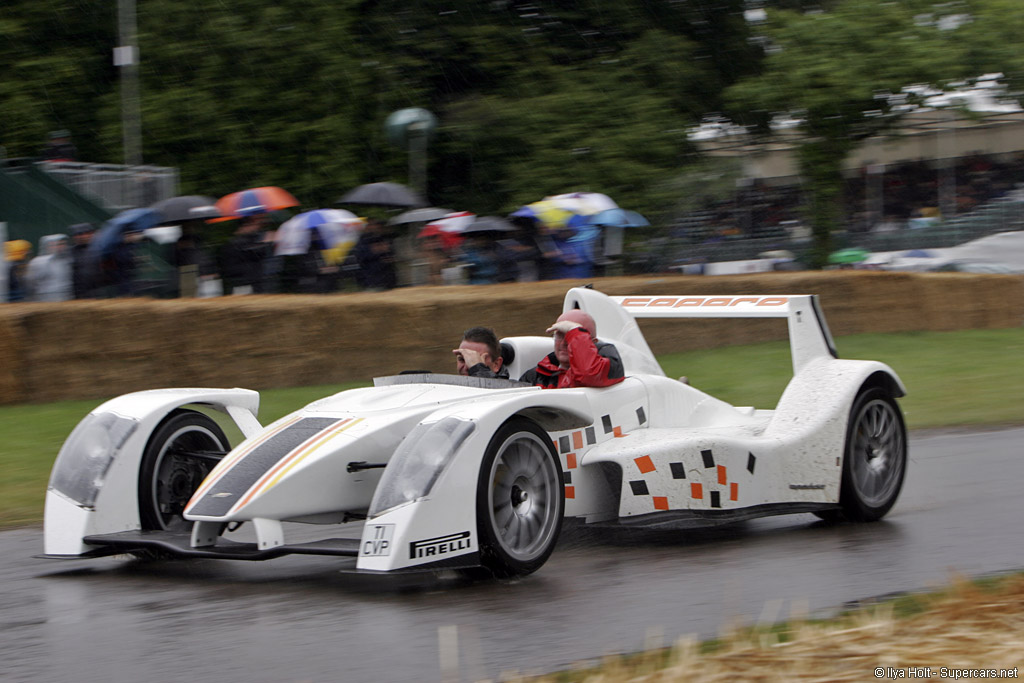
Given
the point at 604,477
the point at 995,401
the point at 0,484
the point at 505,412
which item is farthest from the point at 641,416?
the point at 995,401

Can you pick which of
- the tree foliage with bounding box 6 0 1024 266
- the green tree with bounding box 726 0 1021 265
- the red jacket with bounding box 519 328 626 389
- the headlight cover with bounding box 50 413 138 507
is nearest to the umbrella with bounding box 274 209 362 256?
the tree foliage with bounding box 6 0 1024 266

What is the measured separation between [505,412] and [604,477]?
1.00 m

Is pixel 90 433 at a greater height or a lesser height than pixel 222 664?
greater

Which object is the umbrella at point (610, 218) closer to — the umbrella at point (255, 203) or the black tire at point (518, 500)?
the umbrella at point (255, 203)

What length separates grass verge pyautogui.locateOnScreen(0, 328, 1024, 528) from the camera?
10.2 metres

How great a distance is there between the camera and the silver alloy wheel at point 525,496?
19.2 ft

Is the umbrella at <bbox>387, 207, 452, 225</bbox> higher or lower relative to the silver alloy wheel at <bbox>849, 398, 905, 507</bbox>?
higher

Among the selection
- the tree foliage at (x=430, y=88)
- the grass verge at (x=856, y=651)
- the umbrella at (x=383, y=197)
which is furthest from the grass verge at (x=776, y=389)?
the grass verge at (x=856, y=651)

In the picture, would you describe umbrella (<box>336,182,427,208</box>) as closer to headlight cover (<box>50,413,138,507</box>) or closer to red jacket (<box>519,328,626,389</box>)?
red jacket (<box>519,328,626,389</box>)

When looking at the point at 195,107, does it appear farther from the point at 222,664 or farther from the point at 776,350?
the point at 222,664

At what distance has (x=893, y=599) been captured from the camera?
5.32 metres

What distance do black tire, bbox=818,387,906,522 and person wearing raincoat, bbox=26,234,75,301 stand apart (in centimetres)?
1000

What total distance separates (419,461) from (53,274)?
10442mm

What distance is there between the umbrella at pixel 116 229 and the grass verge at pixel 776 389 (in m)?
2.25
